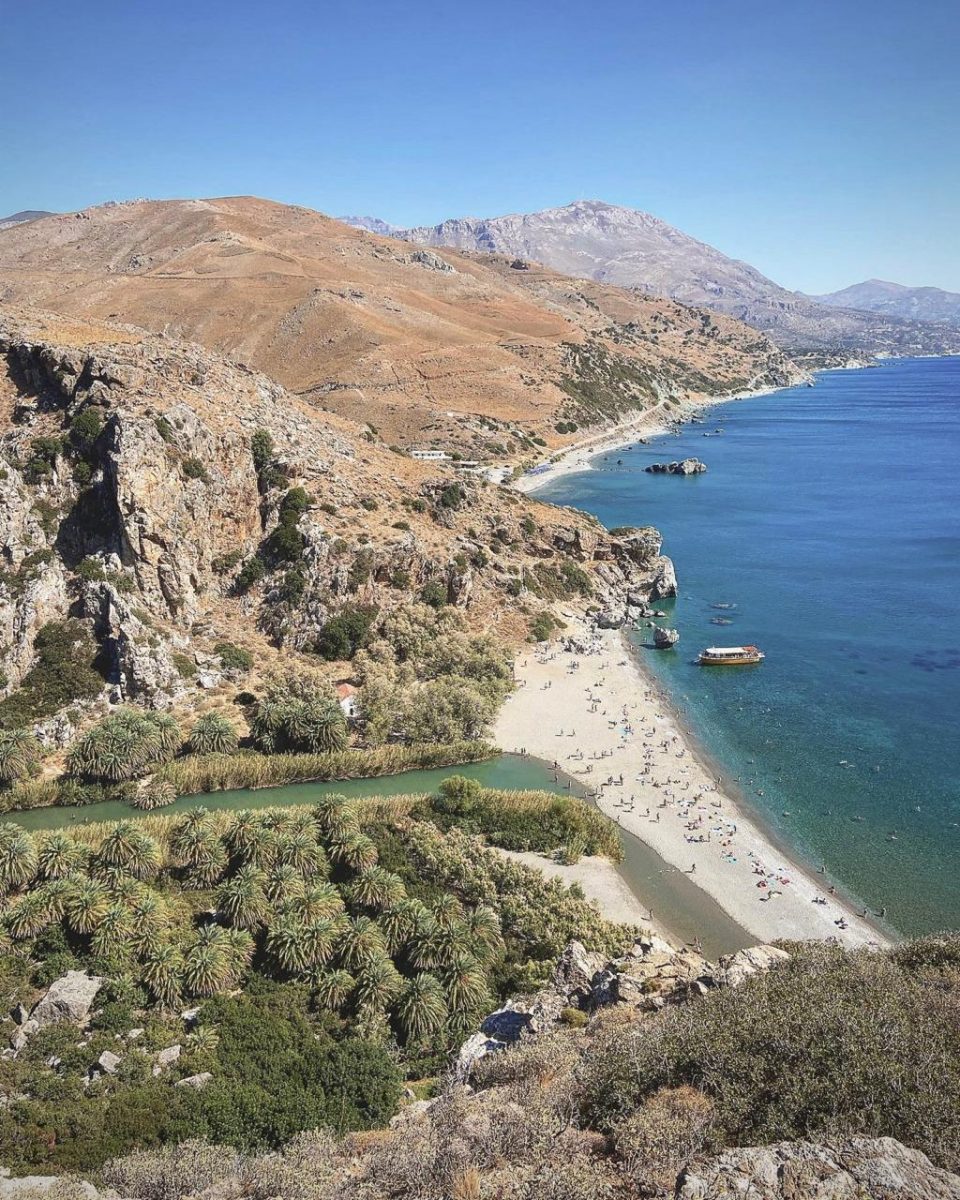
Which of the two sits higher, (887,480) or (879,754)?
(887,480)

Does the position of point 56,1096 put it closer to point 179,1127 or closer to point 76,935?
point 179,1127

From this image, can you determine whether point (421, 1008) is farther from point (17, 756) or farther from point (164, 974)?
point (17, 756)

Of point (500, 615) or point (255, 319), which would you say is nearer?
point (500, 615)

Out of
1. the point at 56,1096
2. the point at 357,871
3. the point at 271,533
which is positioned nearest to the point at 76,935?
the point at 56,1096

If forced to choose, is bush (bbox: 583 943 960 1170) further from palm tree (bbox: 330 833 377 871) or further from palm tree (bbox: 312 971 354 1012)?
palm tree (bbox: 330 833 377 871)

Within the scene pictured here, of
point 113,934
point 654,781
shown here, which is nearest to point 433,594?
point 654,781

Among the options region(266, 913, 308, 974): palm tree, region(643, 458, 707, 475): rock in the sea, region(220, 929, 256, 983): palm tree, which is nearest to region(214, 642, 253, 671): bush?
region(220, 929, 256, 983): palm tree
